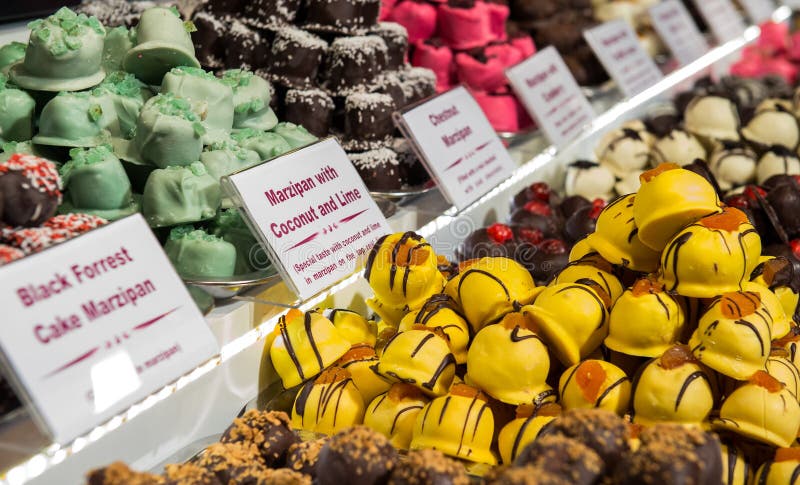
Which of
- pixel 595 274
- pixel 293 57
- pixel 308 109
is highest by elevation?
pixel 293 57

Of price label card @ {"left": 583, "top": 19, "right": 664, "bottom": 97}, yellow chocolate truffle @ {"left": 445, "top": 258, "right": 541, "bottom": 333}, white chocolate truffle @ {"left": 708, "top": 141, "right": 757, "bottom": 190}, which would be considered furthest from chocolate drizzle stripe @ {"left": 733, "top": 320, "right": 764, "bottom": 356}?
price label card @ {"left": 583, "top": 19, "right": 664, "bottom": 97}

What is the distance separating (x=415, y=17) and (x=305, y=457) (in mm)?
1637

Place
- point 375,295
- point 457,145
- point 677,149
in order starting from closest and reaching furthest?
point 375,295
point 457,145
point 677,149

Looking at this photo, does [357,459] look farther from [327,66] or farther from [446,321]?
[327,66]

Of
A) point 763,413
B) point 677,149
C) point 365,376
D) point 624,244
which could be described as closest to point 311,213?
point 365,376

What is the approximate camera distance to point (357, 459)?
937 mm

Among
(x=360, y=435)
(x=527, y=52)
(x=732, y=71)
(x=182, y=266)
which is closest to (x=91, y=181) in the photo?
(x=182, y=266)

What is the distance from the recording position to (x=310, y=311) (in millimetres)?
1366

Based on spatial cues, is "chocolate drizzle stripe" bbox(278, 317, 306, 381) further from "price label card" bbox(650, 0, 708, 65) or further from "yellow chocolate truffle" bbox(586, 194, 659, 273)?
"price label card" bbox(650, 0, 708, 65)

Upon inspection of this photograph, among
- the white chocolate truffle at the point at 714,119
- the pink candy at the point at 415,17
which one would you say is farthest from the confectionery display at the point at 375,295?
the white chocolate truffle at the point at 714,119

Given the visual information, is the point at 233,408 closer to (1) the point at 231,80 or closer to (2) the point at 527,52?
(1) the point at 231,80

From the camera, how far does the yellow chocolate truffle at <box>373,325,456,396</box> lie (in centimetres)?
118

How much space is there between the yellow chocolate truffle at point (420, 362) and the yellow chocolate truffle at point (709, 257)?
0.36m

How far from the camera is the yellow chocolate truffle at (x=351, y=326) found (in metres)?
1.39
